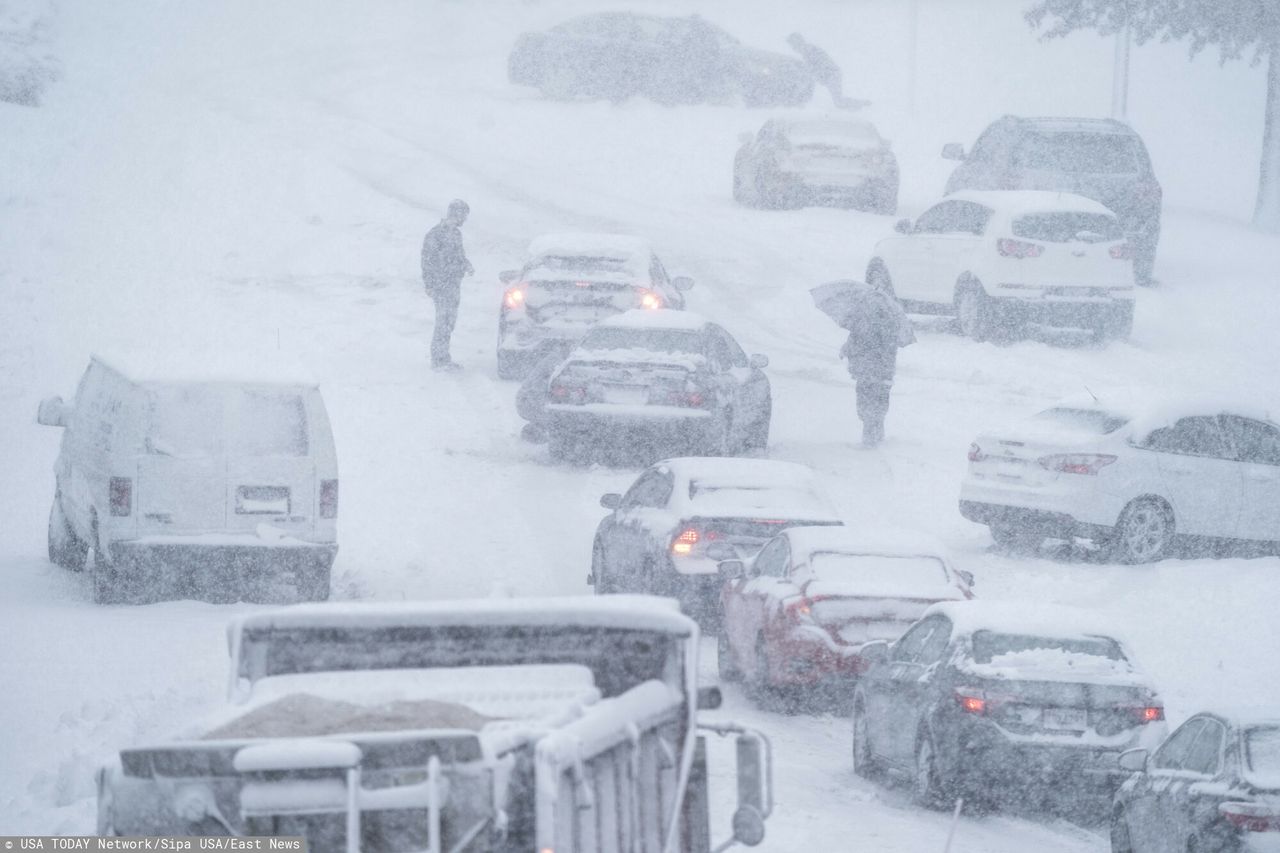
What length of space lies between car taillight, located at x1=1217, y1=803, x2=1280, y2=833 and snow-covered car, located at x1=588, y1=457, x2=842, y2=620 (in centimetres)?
672

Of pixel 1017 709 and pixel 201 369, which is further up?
pixel 201 369

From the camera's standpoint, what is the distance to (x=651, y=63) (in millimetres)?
42625

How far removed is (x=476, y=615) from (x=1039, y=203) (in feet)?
64.8

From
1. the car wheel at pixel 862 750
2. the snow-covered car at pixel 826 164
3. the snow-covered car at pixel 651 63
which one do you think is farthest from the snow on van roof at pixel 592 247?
the snow-covered car at pixel 651 63

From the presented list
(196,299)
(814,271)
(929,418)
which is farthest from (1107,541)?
(196,299)

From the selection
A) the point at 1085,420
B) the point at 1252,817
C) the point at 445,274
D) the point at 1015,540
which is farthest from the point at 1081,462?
the point at 1252,817

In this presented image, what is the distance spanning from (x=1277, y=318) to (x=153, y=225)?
17.4m

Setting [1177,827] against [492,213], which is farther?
[492,213]

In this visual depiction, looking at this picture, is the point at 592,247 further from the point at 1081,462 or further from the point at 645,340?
the point at 1081,462

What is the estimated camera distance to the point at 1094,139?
1104 inches

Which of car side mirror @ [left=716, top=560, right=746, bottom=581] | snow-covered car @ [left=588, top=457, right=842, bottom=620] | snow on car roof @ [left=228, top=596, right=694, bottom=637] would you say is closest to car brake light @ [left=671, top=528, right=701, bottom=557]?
snow-covered car @ [left=588, top=457, right=842, bottom=620]

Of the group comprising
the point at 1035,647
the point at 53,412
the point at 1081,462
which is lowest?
the point at 1035,647

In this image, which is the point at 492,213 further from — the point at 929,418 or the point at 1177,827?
the point at 1177,827

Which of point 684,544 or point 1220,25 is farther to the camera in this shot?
point 1220,25
